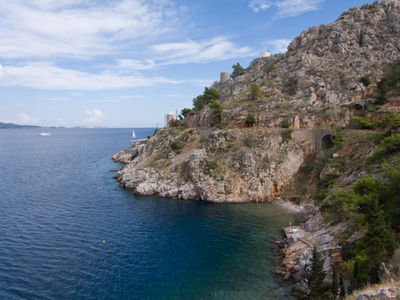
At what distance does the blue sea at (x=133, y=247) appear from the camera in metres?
22.6

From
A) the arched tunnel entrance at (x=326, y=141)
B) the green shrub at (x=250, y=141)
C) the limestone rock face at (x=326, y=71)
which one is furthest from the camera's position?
the limestone rock face at (x=326, y=71)

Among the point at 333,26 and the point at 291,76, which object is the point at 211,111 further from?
the point at 333,26

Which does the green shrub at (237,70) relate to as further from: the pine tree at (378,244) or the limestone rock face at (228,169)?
the pine tree at (378,244)

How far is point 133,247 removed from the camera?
98.9 feet

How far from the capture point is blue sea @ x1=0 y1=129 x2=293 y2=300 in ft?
74.0

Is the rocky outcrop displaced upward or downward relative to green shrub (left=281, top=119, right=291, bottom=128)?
downward

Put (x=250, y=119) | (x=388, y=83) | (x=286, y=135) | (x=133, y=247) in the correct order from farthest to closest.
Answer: (x=250, y=119), (x=286, y=135), (x=388, y=83), (x=133, y=247)

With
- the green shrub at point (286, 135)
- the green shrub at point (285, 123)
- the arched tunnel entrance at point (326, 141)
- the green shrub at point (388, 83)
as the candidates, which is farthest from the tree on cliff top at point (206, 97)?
the green shrub at point (388, 83)

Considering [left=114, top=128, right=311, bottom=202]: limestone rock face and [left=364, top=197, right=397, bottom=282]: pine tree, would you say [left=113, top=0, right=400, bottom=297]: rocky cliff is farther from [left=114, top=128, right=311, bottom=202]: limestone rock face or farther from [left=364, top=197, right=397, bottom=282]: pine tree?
[left=364, top=197, right=397, bottom=282]: pine tree

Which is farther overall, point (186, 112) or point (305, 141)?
point (186, 112)

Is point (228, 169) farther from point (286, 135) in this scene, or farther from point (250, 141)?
point (286, 135)

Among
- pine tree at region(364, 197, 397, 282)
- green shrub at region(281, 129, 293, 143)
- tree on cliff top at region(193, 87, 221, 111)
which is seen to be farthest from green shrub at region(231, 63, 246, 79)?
pine tree at region(364, 197, 397, 282)

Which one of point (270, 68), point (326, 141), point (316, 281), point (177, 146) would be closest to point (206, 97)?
point (270, 68)

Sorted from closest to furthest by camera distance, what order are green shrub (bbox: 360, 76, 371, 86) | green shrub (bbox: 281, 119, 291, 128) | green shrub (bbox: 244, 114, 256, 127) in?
green shrub (bbox: 281, 119, 291, 128)
green shrub (bbox: 244, 114, 256, 127)
green shrub (bbox: 360, 76, 371, 86)
